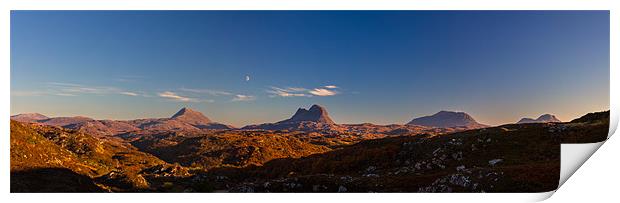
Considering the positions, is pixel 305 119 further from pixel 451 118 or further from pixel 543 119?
pixel 543 119

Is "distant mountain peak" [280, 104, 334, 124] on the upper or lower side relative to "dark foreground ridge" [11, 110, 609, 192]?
upper

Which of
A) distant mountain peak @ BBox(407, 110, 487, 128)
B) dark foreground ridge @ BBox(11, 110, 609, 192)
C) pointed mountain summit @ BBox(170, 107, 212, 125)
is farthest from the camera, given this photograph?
distant mountain peak @ BBox(407, 110, 487, 128)

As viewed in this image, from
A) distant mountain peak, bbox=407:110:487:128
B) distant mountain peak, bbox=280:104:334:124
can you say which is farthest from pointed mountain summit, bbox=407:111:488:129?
distant mountain peak, bbox=280:104:334:124

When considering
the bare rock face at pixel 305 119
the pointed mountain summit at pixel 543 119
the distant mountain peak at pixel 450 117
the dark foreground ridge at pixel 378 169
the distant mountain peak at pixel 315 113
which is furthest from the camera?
the distant mountain peak at pixel 450 117

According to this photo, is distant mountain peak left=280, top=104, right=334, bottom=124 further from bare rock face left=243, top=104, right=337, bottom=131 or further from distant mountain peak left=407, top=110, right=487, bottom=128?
distant mountain peak left=407, top=110, right=487, bottom=128

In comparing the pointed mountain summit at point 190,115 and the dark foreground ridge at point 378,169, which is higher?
the pointed mountain summit at point 190,115

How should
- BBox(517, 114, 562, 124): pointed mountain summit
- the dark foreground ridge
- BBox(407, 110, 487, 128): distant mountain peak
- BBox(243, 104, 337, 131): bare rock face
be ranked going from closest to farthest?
the dark foreground ridge → BBox(517, 114, 562, 124): pointed mountain summit → BBox(243, 104, 337, 131): bare rock face → BBox(407, 110, 487, 128): distant mountain peak

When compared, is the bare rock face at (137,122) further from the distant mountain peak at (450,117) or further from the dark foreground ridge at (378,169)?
the distant mountain peak at (450,117)

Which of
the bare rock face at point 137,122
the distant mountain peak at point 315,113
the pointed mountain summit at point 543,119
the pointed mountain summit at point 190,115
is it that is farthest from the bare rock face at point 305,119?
the pointed mountain summit at point 543,119
